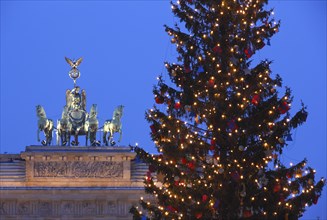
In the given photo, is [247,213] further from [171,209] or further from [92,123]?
[92,123]

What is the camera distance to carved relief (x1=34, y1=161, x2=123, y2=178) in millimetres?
41531

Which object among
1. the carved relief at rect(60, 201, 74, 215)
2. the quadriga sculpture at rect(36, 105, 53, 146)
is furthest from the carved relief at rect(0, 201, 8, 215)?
the quadriga sculpture at rect(36, 105, 53, 146)

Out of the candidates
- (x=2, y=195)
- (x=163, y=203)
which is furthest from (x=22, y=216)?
(x=163, y=203)

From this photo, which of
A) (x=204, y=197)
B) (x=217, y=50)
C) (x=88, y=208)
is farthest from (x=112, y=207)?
(x=217, y=50)

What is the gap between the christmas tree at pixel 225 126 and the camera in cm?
1936

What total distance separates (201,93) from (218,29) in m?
1.18

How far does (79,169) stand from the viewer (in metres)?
41.7

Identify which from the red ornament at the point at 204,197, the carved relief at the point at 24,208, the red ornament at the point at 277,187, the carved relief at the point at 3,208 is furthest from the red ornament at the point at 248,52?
the carved relief at the point at 3,208

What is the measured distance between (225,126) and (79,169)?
22.7 meters

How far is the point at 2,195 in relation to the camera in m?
41.2

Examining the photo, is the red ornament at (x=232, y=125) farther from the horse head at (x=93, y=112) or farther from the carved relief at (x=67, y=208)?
the carved relief at (x=67, y=208)

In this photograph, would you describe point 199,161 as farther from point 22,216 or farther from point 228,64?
point 22,216

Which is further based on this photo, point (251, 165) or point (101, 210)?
point (101, 210)

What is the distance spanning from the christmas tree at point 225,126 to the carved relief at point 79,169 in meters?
21.6
